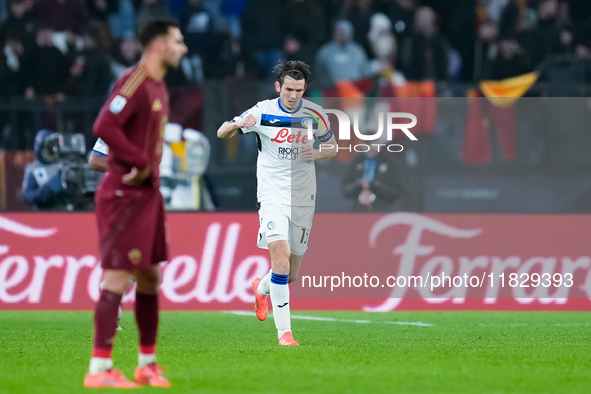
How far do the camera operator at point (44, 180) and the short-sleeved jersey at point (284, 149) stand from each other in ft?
13.3

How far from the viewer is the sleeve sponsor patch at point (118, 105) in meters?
5.38

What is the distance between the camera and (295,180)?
8320mm

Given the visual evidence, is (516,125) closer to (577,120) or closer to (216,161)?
(577,120)

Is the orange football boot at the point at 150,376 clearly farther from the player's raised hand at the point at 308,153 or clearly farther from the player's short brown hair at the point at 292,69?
the player's short brown hair at the point at 292,69

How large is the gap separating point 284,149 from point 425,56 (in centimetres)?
666

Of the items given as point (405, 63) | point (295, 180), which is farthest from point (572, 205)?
point (295, 180)

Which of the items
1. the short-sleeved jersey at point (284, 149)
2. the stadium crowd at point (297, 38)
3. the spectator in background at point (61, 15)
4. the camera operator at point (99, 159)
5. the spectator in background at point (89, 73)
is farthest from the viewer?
the spectator in background at point (61, 15)

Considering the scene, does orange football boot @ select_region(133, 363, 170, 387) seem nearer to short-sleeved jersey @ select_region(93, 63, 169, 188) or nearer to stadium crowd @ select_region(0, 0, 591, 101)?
short-sleeved jersey @ select_region(93, 63, 169, 188)

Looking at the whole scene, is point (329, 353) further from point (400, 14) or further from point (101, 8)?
point (101, 8)

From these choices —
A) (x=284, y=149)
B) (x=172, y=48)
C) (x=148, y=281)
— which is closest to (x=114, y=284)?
(x=148, y=281)

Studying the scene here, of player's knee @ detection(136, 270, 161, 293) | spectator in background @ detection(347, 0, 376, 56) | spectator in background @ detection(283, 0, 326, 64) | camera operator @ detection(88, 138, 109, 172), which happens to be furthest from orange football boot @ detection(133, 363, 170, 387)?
spectator in background @ detection(347, 0, 376, 56)

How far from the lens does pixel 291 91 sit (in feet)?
26.7

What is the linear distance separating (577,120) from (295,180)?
4.81 metres

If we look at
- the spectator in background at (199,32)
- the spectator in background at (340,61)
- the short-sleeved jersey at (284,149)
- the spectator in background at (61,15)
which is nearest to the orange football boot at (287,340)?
the short-sleeved jersey at (284,149)
